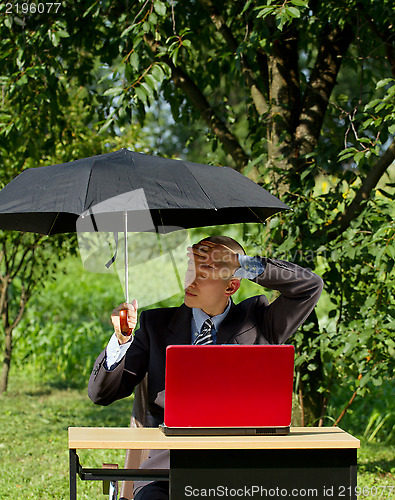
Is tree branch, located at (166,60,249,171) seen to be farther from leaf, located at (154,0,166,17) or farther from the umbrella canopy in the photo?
the umbrella canopy

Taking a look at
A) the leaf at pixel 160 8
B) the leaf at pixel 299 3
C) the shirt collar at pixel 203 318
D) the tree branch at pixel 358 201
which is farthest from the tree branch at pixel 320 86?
the shirt collar at pixel 203 318

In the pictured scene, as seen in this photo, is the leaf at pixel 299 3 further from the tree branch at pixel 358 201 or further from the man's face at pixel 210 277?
the man's face at pixel 210 277

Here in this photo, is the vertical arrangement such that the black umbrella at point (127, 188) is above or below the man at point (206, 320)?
above

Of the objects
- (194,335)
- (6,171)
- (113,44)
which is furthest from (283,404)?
(6,171)

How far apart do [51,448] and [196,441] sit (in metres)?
3.68

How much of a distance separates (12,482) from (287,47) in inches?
142

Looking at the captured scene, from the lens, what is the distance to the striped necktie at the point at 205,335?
310 cm

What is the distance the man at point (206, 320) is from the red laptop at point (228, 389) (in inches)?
17.7

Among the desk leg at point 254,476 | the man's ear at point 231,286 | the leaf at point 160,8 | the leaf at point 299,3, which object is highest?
the leaf at point 160,8

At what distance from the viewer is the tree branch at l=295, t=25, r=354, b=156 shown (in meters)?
5.00

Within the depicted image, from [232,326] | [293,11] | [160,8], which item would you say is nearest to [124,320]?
[232,326]

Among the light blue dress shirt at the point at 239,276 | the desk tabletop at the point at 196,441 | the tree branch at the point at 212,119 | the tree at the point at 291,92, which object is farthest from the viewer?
the tree branch at the point at 212,119

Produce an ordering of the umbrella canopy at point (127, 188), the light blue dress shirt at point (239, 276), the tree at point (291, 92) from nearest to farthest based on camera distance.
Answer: the umbrella canopy at point (127, 188) → the light blue dress shirt at point (239, 276) → the tree at point (291, 92)

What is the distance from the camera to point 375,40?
502 centimetres
